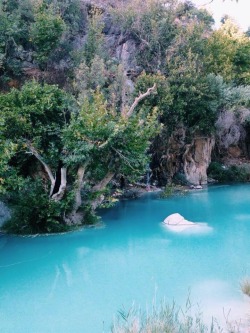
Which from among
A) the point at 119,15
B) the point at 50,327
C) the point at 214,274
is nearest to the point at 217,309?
the point at 214,274

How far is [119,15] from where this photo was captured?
20.9 metres

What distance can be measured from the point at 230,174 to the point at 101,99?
14.1 meters

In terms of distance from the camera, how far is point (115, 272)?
8.67m

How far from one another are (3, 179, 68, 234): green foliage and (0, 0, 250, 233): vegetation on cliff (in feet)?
0.11

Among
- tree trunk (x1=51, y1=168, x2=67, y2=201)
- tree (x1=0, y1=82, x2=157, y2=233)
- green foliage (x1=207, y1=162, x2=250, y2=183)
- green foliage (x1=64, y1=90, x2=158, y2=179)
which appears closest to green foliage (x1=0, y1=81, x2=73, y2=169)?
tree (x1=0, y1=82, x2=157, y2=233)

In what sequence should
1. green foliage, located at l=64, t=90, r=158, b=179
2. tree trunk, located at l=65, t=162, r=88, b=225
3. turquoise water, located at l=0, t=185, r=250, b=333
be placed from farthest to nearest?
tree trunk, located at l=65, t=162, r=88, b=225 → green foliage, located at l=64, t=90, r=158, b=179 → turquoise water, located at l=0, t=185, r=250, b=333

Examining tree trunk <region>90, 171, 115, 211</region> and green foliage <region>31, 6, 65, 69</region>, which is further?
green foliage <region>31, 6, 65, 69</region>

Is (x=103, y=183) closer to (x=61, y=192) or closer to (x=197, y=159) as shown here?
(x=61, y=192)

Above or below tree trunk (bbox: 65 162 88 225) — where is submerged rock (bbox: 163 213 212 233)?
below

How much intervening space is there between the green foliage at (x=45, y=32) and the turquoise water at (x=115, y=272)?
8107 millimetres

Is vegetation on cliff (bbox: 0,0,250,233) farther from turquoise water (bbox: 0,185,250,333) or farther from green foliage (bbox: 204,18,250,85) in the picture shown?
turquoise water (bbox: 0,185,250,333)

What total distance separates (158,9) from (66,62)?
6.56 meters

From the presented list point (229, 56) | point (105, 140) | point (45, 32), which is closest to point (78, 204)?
point (105, 140)

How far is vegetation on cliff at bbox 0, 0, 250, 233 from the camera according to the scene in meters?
11.9
